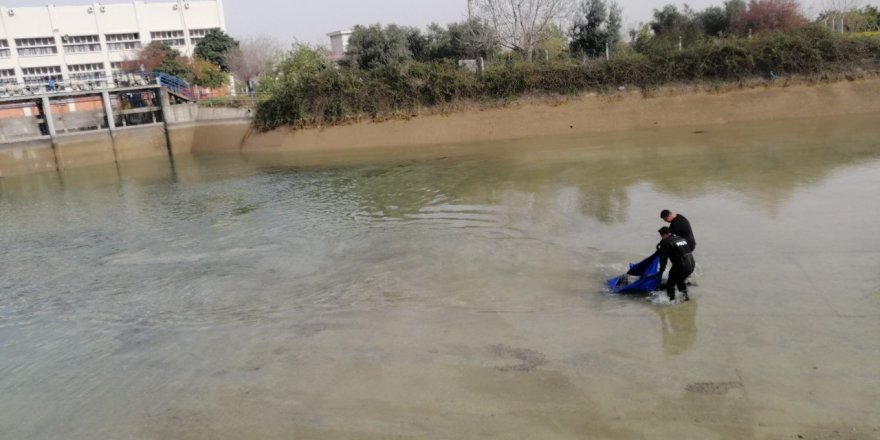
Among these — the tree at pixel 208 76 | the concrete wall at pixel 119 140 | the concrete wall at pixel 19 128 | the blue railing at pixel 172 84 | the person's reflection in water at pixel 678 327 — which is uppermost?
the tree at pixel 208 76

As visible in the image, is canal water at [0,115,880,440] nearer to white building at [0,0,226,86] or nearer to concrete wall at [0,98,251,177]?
concrete wall at [0,98,251,177]

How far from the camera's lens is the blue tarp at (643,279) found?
365 inches

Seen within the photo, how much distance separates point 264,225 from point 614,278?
9568mm

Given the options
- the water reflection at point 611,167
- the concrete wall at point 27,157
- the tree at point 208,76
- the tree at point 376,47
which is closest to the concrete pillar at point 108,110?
the concrete wall at point 27,157

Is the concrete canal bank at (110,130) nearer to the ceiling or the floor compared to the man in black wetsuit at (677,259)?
nearer to the ceiling

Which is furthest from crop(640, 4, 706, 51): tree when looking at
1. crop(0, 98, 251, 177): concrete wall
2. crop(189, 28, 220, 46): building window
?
crop(189, 28, 220, 46): building window

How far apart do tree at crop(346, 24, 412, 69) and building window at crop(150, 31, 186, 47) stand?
30.0 meters

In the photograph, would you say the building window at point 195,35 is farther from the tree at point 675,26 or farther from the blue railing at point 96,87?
the tree at point 675,26

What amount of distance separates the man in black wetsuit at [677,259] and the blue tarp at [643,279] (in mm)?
171

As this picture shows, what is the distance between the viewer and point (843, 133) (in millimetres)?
22281

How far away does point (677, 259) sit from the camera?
886 cm

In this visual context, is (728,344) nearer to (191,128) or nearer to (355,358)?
(355,358)

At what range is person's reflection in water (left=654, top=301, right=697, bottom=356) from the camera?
305 inches

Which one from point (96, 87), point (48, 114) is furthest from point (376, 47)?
point (48, 114)
